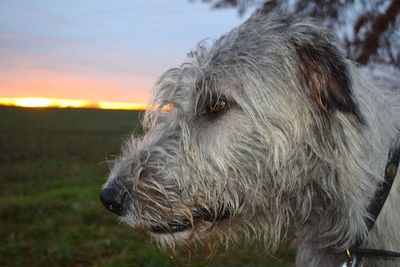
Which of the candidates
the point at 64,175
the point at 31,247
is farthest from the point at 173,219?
the point at 64,175

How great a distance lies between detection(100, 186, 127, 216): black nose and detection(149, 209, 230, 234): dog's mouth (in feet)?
0.92

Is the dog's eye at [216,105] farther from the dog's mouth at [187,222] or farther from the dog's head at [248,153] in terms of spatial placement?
the dog's mouth at [187,222]

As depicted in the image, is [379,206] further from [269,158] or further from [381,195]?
[269,158]

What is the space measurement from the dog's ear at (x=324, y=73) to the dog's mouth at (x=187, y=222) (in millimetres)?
1091

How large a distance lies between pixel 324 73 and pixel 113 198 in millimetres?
1687

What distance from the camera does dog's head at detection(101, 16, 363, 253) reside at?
3275 mm

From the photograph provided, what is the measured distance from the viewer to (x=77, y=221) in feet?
31.8

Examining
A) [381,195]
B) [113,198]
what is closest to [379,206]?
[381,195]

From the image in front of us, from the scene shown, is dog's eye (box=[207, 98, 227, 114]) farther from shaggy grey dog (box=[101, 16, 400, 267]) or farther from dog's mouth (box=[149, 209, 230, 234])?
dog's mouth (box=[149, 209, 230, 234])

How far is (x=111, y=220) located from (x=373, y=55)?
6.72 m

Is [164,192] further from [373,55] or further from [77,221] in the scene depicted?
[373,55]

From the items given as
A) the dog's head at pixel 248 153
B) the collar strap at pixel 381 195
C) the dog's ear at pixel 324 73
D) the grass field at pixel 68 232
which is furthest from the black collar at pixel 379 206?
the grass field at pixel 68 232

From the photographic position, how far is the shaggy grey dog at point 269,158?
3285mm

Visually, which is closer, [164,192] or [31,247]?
[164,192]
